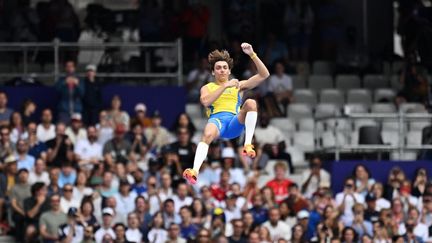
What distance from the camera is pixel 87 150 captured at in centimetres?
3478

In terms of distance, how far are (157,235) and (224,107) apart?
26.1ft

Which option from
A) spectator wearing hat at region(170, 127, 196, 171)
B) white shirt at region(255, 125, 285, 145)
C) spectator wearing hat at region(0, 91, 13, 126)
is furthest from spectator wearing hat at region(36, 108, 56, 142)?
white shirt at region(255, 125, 285, 145)

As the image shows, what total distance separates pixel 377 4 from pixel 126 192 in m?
12.6

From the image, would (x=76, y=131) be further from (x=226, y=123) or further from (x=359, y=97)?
(x=226, y=123)

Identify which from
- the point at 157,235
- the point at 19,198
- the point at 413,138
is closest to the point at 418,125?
the point at 413,138

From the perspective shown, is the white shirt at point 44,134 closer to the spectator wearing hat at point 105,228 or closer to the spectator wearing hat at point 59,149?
the spectator wearing hat at point 59,149

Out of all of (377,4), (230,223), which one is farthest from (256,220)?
(377,4)

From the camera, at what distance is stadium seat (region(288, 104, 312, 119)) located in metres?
38.7

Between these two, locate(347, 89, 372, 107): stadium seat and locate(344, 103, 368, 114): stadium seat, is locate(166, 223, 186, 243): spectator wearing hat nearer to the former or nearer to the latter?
locate(344, 103, 368, 114): stadium seat

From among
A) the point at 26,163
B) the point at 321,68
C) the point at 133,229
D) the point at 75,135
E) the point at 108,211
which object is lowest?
the point at 133,229

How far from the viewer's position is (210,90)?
2491 cm

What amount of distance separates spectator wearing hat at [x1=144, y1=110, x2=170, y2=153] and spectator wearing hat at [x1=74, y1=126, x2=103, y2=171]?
112cm

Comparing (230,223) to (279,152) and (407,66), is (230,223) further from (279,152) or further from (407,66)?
(407,66)

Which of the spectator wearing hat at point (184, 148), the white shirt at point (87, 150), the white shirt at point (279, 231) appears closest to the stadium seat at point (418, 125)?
the spectator wearing hat at point (184, 148)
